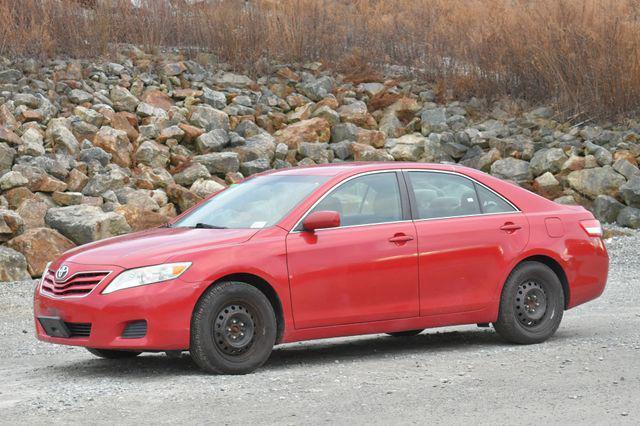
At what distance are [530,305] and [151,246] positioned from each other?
3.35 m

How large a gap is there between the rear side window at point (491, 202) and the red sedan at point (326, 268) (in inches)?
0.5

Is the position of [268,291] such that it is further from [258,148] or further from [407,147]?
[407,147]

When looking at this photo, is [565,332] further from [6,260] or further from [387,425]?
[6,260]

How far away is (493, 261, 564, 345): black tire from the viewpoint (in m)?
10.2

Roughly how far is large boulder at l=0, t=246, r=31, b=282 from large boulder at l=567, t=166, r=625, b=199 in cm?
1058

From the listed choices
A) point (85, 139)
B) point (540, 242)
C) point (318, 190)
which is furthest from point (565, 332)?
point (85, 139)

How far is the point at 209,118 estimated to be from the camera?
22.7 m

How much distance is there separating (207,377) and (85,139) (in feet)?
41.9

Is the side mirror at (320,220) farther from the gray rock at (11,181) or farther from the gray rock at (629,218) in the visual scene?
the gray rock at (629,218)

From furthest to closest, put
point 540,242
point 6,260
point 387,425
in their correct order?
point 6,260
point 540,242
point 387,425

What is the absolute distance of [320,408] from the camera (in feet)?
24.7

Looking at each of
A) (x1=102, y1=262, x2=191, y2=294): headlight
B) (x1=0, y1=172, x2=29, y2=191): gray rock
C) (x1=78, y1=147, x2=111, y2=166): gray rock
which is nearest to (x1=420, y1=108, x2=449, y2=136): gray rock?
(x1=78, y1=147, x2=111, y2=166): gray rock

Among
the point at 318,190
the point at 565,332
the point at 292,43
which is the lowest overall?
the point at 565,332

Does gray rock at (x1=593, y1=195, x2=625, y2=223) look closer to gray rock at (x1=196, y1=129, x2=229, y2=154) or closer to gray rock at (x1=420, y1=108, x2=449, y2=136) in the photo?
gray rock at (x1=420, y1=108, x2=449, y2=136)
